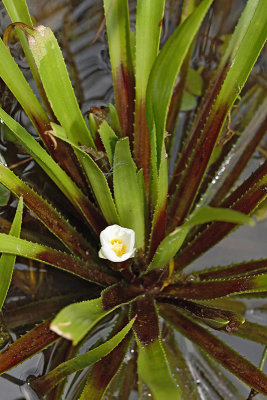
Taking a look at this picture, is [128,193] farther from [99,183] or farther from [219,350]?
[219,350]

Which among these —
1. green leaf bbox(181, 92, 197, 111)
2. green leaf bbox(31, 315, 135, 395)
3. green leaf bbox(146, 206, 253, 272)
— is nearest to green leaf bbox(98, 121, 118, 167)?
green leaf bbox(146, 206, 253, 272)

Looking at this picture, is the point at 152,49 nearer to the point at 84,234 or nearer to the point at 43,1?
the point at 84,234

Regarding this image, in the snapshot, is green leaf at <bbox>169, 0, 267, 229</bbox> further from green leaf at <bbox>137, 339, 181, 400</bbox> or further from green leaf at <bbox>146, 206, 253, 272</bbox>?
green leaf at <bbox>137, 339, 181, 400</bbox>

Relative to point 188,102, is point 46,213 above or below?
below

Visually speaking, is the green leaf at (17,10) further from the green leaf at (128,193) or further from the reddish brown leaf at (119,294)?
the reddish brown leaf at (119,294)

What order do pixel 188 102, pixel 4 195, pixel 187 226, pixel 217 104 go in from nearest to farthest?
1. pixel 187 226
2. pixel 217 104
3. pixel 4 195
4. pixel 188 102

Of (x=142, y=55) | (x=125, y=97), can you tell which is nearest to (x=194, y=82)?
(x=125, y=97)
